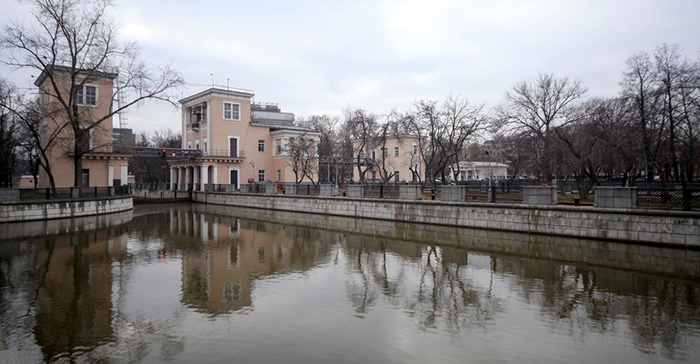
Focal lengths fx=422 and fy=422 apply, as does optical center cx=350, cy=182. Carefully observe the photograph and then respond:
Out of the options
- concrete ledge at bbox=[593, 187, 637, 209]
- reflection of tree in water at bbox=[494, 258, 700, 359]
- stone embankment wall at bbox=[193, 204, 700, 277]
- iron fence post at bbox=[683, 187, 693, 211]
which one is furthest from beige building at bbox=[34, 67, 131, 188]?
iron fence post at bbox=[683, 187, 693, 211]

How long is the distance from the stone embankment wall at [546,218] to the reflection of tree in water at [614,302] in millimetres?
4876

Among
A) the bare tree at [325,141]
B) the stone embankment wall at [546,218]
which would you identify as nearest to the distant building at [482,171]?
the bare tree at [325,141]

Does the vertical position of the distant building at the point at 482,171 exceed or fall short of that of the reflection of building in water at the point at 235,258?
it exceeds it

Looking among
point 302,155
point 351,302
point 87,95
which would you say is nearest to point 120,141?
point 87,95

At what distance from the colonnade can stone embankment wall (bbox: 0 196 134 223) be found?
16815mm

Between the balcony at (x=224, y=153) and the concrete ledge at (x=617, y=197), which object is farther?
the balcony at (x=224, y=153)

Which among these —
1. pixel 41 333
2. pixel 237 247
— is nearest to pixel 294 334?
pixel 41 333

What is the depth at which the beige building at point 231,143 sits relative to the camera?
4766 cm

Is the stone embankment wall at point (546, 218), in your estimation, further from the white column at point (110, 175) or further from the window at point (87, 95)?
the window at point (87, 95)

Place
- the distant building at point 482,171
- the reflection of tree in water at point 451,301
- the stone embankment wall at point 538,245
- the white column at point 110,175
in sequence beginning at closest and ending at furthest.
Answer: the reflection of tree in water at point 451,301, the stone embankment wall at point 538,245, the white column at point 110,175, the distant building at point 482,171

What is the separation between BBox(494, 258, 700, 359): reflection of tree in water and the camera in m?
7.02

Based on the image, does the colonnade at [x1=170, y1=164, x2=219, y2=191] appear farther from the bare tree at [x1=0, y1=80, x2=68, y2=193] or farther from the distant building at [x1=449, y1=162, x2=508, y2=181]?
the distant building at [x1=449, y1=162, x2=508, y2=181]

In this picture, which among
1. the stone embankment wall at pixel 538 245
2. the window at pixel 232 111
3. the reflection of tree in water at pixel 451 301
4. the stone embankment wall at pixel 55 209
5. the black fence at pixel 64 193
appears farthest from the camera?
the window at pixel 232 111

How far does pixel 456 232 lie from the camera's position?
20.0 meters
